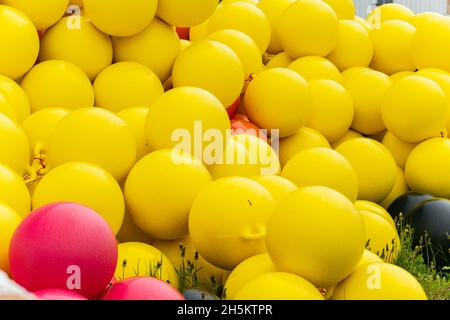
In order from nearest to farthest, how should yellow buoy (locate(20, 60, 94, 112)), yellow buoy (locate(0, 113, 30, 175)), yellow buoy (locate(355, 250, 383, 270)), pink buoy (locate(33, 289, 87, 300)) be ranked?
pink buoy (locate(33, 289, 87, 300)) → yellow buoy (locate(355, 250, 383, 270)) → yellow buoy (locate(0, 113, 30, 175)) → yellow buoy (locate(20, 60, 94, 112))

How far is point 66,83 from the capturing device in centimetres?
200

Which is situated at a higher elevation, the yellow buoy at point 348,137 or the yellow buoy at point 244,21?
the yellow buoy at point 244,21

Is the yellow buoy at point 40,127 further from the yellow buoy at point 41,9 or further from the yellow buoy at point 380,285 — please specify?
the yellow buoy at point 380,285

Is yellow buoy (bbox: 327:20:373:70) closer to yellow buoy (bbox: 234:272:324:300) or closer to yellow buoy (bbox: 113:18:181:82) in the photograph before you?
yellow buoy (bbox: 113:18:181:82)

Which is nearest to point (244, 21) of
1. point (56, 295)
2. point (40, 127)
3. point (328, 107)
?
point (328, 107)

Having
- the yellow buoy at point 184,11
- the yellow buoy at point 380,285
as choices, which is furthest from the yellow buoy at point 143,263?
the yellow buoy at point 184,11

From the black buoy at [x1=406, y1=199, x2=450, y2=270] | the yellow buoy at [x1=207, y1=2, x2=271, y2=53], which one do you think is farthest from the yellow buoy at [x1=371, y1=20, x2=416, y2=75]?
the black buoy at [x1=406, y1=199, x2=450, y2=270]

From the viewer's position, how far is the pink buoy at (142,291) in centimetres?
114

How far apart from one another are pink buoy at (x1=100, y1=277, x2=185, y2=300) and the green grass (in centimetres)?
67

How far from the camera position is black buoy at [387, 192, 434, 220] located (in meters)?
2.18

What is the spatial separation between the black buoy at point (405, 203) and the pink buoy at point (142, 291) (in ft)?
3.79

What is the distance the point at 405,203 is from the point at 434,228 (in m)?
0.17
